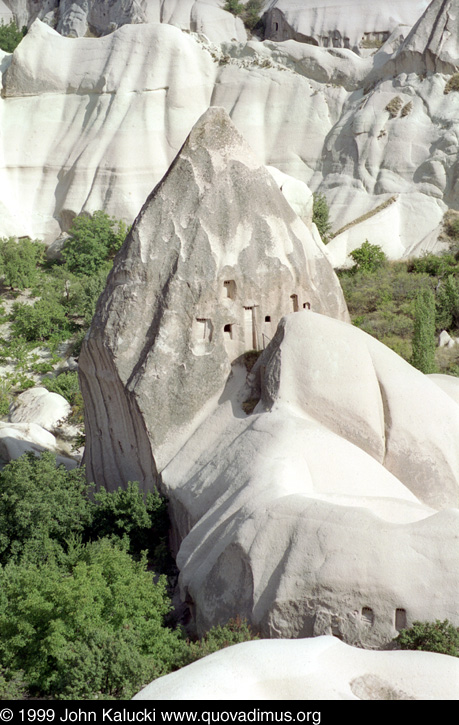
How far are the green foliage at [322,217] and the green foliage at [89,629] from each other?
27.5m

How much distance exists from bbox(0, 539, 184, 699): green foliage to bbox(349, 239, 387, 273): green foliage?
2402 centimetres

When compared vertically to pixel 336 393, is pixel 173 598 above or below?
below

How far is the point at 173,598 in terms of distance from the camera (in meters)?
12.8

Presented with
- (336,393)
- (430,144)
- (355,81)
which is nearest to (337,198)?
(430,144)

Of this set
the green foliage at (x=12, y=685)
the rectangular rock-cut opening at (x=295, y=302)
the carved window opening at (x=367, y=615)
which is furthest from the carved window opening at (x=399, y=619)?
the rectangular rock-cut opening at (x=295, y=302)

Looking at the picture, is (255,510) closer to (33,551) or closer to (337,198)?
(33,551)

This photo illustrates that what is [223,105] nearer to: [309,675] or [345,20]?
[345,20]

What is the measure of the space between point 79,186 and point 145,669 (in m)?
35.0

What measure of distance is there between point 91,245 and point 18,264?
11.2 feet

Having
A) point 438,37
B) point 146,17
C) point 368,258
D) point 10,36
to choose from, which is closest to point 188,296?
point 368,258

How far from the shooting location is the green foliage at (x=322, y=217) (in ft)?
124

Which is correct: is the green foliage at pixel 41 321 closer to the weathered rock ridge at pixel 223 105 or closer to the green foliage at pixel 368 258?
the weathered rock ridge at pixel 223 105

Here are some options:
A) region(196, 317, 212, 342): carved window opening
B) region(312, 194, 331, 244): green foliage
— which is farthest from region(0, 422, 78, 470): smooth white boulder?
region(312, 194, 331, 244): green foliage

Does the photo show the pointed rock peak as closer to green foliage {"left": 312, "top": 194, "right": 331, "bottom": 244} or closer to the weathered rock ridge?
the weathered rock ridge
